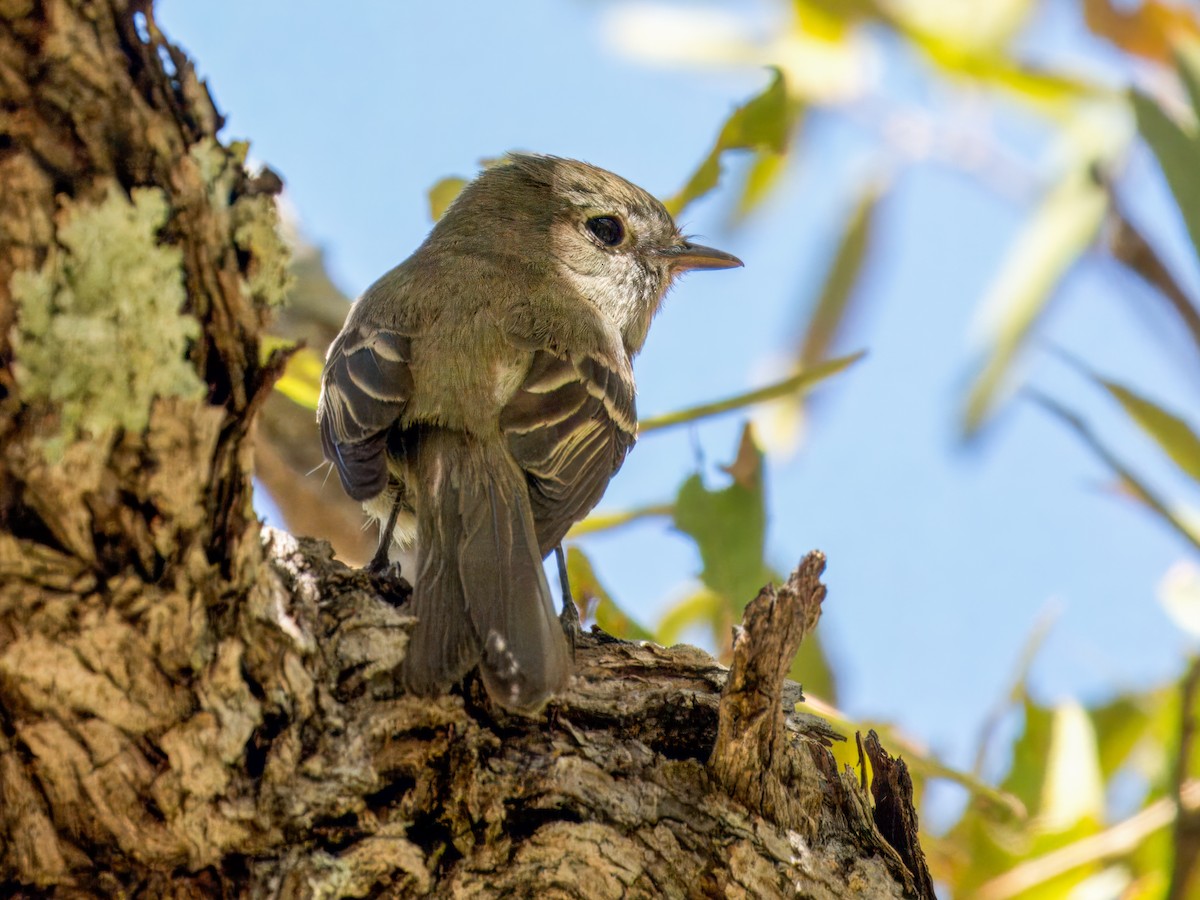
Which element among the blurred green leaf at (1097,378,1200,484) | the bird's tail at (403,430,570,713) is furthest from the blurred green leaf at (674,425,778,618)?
the blurred green leaf at (1097,378,1200,484)

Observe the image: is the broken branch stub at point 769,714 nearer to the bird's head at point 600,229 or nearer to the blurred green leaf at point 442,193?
the blurred green leaf at point 442,193

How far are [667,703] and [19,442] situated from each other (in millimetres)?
1309

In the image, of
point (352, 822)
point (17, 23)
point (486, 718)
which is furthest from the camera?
point (486, 718)

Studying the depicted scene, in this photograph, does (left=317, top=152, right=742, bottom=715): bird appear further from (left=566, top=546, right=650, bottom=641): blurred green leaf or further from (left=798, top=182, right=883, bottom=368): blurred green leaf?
(left=798, top=182, right=883, bottom=368): blurred green leaf

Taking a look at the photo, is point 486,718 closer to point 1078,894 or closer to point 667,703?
point 667,703

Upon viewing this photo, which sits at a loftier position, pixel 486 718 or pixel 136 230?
pixel 136 230

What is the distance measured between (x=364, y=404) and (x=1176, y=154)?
7.23 feet

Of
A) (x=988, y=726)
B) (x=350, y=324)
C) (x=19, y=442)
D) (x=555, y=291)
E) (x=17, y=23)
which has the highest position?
(x=555, y=291)

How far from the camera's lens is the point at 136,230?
1.84 metres

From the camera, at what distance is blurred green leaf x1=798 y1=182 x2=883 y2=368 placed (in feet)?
17.8

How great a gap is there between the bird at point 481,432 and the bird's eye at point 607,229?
28 centimetres

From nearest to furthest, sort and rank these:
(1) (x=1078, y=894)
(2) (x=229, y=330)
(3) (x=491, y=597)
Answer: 1. (2) (x=229, y=330)
2. (3) (x=491, y=597)
3. (1) (x=1078, y=894)

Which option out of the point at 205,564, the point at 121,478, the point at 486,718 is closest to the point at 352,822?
the point at 486,718

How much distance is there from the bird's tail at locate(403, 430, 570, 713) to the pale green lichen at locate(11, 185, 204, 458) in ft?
2.68
